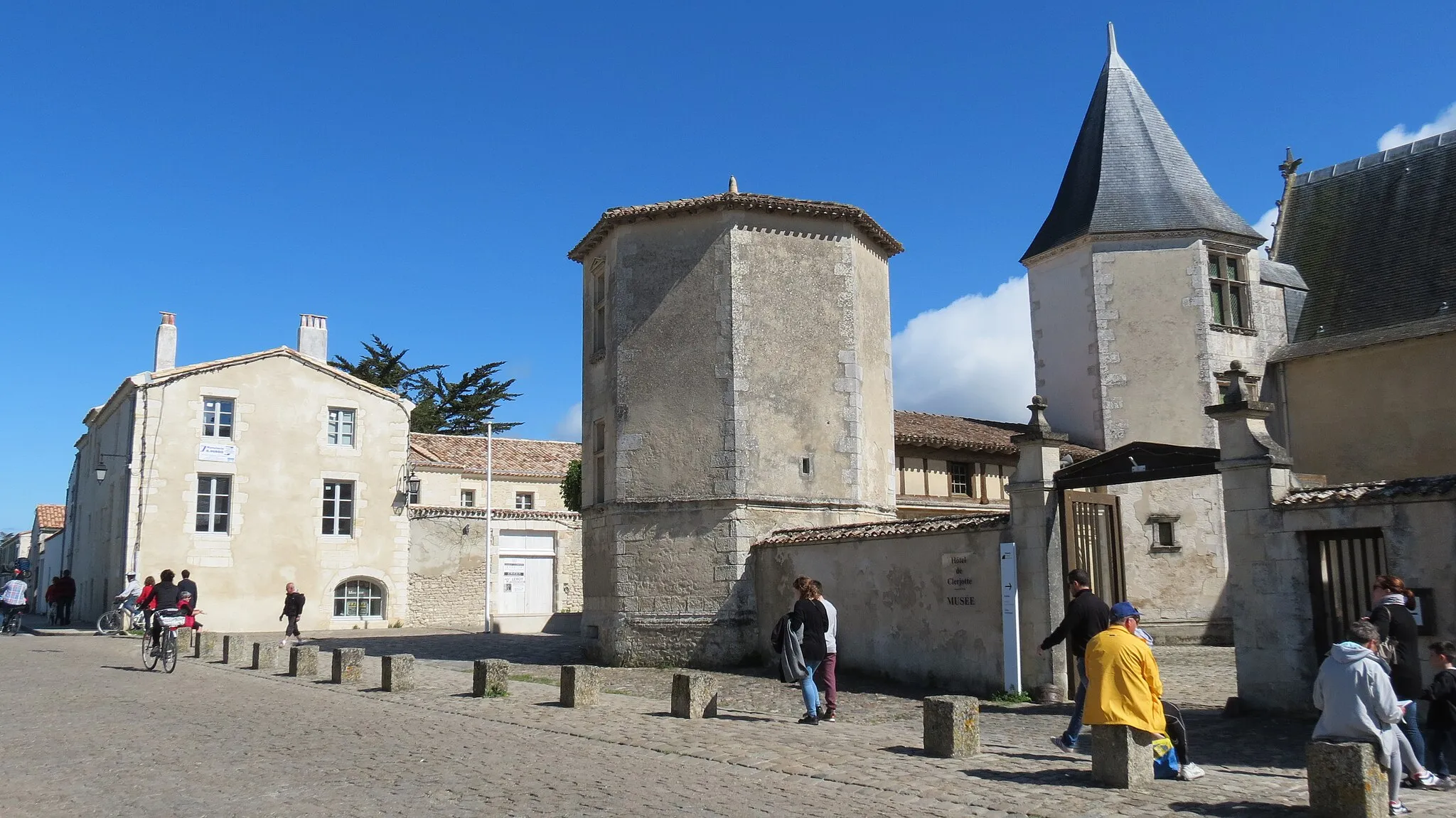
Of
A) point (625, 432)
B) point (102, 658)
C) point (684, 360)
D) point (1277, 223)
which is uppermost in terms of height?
point (1277, 223)

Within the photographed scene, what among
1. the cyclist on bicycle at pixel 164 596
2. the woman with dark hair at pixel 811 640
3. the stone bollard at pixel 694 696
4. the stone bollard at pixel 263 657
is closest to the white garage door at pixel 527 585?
the stone bollard at pixel 263 657

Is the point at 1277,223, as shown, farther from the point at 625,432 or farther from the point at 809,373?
the point at 625,432

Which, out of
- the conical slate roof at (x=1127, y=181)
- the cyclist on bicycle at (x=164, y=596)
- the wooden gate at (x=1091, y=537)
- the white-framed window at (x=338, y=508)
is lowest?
the cyclist on bicycle at (x=164, y=596)

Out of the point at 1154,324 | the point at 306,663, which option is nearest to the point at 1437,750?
the point at 1154,324

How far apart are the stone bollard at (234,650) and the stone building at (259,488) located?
845cm

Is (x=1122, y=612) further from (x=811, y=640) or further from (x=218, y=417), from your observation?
(x=218, y=417)

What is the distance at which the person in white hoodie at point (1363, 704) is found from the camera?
6453 millimetres

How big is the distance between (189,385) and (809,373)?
16.7 m

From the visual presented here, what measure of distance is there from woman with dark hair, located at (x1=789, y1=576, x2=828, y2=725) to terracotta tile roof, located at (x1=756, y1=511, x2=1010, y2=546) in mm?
3060

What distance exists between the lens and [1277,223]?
2262cm

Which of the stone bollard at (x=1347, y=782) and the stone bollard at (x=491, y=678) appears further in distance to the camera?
the stone bollard at (x=491, y=678)

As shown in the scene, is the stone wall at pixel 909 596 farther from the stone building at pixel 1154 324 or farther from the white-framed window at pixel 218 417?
the white-framed window at pixel 218 417

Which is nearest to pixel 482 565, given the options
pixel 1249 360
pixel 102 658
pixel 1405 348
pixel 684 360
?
pixel 102 658

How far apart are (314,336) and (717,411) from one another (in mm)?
17973
